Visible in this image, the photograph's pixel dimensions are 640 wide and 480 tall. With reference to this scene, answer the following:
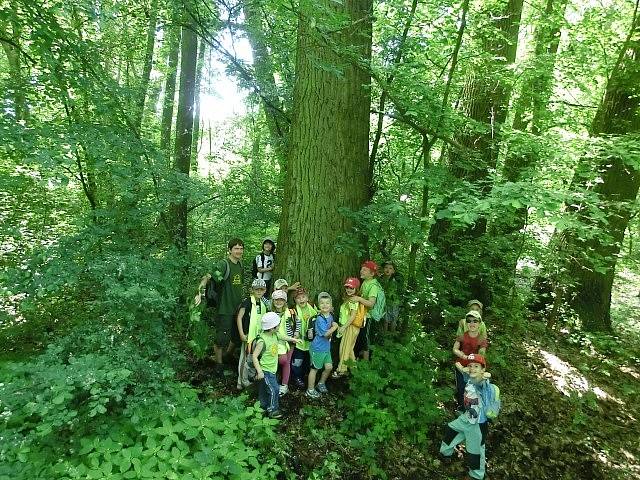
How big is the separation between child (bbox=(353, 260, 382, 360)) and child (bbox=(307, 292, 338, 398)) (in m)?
0.44

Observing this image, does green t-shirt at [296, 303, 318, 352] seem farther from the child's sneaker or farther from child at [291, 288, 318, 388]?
the child's sneaker

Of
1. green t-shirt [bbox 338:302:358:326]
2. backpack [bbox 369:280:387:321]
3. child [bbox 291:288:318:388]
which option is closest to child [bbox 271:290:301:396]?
child [bbox 291:288:318:388]

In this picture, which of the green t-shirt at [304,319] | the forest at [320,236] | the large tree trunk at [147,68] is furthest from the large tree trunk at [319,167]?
the large tree trunk at [147,68]

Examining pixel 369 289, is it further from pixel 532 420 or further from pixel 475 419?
pixel 532 420

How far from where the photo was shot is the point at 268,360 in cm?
459

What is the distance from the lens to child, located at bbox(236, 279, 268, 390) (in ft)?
15.8

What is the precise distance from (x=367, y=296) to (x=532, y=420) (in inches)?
120

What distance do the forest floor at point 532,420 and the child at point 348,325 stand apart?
12.2 inches

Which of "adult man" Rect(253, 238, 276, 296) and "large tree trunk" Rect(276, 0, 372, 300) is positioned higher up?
"large tree trunk" Rect(276, 0, 372, 300)

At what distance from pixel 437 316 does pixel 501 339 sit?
119cm

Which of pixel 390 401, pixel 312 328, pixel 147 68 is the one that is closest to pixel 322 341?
pixel 312 328

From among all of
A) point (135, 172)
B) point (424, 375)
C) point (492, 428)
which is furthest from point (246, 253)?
point (492, 428)

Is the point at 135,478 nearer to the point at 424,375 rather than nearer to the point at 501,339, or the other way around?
the point at 424,375

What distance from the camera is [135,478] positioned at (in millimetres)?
3342
